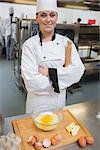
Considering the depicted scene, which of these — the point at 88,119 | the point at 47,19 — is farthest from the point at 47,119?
the point at 47,19

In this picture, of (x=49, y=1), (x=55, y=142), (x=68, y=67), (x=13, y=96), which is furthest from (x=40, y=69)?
(x=13, y=96)

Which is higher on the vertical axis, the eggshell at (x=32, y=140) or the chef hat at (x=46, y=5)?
the chef hat at (x=46, y=5)

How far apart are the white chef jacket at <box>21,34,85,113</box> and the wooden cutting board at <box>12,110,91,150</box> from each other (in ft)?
1.10

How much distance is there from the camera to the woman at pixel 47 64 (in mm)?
1238

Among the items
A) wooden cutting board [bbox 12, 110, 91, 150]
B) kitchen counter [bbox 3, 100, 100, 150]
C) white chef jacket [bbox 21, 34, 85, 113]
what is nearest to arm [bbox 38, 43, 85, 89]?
white chef jacket [bbox 21, 34, 85, 113]

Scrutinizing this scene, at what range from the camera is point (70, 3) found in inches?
144

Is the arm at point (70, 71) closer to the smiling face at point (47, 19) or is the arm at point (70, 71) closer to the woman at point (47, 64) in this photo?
the woman at point (47, 64)

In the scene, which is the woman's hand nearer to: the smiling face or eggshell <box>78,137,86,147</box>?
the smiling face

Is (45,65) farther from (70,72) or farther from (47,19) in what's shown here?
(47,19)

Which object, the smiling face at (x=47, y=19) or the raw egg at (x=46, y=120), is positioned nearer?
the raw egg at (x=46, y=120)

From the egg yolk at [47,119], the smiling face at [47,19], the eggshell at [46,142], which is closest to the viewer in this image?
the eggshell at [46,142]

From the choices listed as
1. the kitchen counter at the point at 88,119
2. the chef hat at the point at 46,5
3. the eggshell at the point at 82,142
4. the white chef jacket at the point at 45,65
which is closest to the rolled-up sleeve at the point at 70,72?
the white chef jacket at the point at 45,65

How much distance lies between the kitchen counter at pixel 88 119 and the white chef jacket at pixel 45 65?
0.24 metres

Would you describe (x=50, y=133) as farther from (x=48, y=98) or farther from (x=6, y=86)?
(x=6, y=86)
